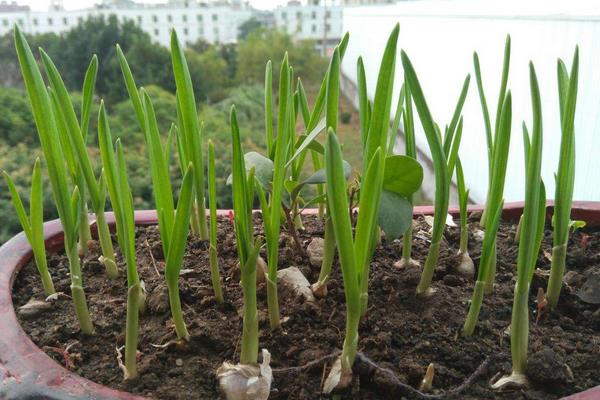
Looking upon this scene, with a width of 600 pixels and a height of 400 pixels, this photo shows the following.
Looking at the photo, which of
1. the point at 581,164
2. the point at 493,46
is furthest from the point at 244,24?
the point at 581,164

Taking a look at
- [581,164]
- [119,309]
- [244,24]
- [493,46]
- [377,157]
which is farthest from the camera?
[244,24]

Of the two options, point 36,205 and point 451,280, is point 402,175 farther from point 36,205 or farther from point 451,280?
point 36,205

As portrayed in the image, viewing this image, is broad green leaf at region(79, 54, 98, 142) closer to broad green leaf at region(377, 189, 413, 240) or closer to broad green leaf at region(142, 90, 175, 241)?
broad green leaf at region(142, 90, 175, 241)

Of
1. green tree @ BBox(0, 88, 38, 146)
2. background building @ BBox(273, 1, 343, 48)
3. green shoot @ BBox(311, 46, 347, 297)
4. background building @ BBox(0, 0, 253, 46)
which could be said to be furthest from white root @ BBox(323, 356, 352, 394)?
background building @ BBox(273, 1, 343, 48)

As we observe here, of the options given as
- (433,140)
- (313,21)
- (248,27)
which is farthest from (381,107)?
(313,21)

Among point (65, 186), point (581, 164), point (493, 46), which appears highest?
point (493, 46)

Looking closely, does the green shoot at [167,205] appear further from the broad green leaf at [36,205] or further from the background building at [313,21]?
the background building at [313,21]

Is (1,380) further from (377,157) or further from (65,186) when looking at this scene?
(377,157)
